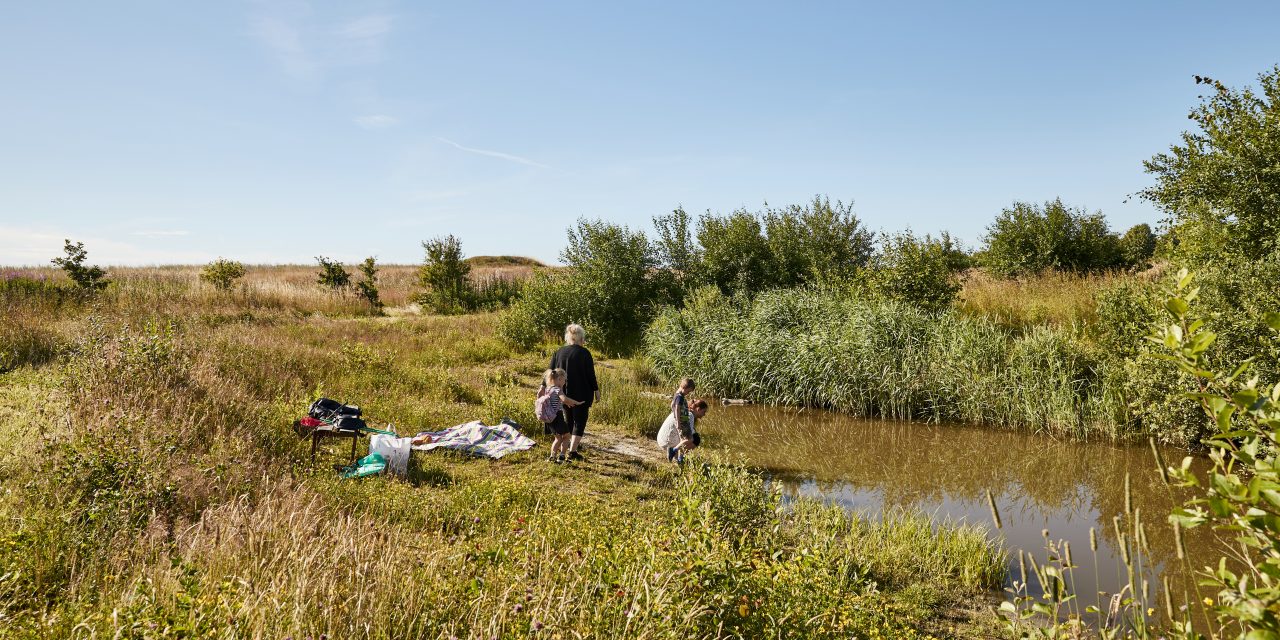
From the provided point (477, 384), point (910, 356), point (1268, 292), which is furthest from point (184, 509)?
point (1268, 292)

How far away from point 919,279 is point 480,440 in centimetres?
1123

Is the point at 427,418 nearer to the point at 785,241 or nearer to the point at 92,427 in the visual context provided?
the point at 92,427

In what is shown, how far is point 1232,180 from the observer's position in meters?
12.2

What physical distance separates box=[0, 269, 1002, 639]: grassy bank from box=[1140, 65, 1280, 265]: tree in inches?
397

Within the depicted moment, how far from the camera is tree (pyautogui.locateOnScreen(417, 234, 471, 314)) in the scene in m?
30.1

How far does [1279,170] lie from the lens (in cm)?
1127

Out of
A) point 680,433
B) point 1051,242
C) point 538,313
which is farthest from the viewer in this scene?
point 1051,242

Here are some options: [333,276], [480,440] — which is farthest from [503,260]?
[480,440]

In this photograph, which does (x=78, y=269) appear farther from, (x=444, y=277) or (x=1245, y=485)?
(x=1245, y=485)

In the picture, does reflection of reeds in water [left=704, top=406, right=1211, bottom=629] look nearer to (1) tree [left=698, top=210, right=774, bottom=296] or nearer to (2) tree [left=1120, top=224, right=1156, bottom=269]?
(1) tree [left=698, top=210, right=774, bottom=296]

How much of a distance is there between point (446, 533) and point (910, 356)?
10173mm

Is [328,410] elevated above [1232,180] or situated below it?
below

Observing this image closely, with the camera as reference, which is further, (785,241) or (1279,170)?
(785,241)

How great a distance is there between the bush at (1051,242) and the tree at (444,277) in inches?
955
